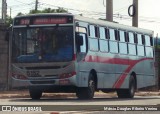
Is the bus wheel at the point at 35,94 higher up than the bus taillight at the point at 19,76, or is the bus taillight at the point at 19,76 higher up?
the bus taillight at the point at 19,76

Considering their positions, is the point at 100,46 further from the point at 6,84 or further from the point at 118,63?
the point at 6,84

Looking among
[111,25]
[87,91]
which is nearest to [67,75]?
[87,91]

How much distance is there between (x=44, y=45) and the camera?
24.6 meters

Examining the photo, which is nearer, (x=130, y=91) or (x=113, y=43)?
(x=113, y=43)

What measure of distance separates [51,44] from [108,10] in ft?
51.4

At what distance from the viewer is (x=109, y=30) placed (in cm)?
2788

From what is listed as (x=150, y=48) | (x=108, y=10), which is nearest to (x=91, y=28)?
(x=150, y=48)

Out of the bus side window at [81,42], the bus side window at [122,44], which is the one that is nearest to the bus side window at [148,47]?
the bus side window at [122,44]

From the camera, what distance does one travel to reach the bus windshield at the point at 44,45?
24391 mm

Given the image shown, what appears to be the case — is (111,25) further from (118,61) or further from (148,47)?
(148,47)

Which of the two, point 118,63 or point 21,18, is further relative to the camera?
point 118,63

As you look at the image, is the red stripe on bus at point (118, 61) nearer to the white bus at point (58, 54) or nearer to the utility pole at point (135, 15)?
the white bus at point (58, 54)

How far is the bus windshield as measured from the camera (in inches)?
960

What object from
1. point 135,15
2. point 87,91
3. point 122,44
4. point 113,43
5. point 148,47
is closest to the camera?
point 87,91
